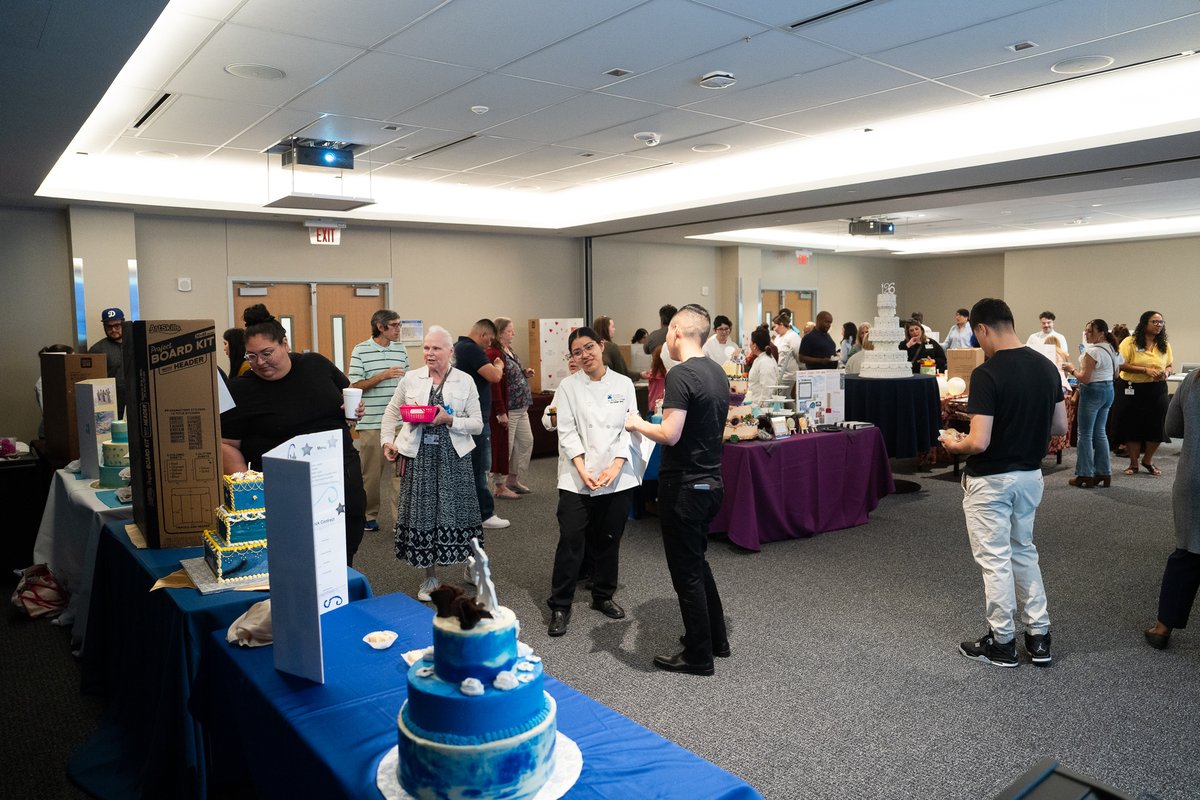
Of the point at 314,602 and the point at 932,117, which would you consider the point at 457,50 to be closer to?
the point at 314,602

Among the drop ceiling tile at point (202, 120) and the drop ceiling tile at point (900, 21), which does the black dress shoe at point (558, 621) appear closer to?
the drop ceiling tile at point (900, 21)

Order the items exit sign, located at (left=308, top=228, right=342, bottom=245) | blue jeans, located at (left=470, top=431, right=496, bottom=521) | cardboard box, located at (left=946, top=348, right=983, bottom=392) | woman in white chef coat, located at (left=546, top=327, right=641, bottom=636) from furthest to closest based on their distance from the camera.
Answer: cardboard box, located at (left=946, top=348, right=983, bottom=392), exit sign, located at (left=308, top=228, right=342, bottom=245), blue jeans, located at (left=470, top=431, right=496, bottom=521), woman in white chef coat, located at (left=546, top=327, right=641, bottom=636)

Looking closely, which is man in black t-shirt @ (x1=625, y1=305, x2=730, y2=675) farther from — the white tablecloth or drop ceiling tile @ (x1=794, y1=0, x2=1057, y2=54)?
the white tablecloth

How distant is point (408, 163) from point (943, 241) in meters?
11.1

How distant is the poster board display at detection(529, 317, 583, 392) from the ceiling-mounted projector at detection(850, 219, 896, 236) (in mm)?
3987

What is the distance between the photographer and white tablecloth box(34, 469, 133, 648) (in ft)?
11.2

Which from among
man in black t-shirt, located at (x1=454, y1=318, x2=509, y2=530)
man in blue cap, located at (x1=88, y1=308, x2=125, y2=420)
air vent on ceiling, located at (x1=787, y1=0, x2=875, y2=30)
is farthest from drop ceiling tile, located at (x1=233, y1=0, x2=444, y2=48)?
man in blue cap, located at (x1=88, y1=308, x2=125, y2=420)

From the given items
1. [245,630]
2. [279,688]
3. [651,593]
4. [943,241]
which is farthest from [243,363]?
[943,241]

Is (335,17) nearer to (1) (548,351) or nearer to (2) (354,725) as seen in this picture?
(2) (354,725)

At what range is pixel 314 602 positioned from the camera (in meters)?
1.73

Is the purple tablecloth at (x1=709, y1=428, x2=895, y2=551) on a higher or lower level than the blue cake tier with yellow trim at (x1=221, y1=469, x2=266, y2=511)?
lower

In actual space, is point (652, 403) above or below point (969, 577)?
above

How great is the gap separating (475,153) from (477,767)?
6.31 metres

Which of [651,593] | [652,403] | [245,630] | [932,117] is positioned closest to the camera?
[245,630]
